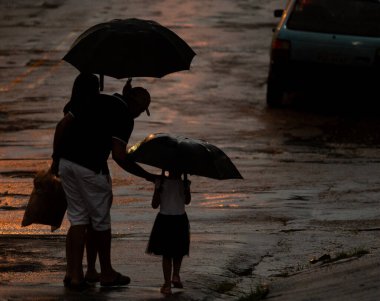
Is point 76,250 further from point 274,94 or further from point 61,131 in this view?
point 274,94

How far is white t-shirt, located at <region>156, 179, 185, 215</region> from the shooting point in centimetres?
854

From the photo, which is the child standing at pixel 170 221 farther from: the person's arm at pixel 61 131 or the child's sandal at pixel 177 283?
the person's arm at pixel 61 131

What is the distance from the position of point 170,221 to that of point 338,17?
1185 cm

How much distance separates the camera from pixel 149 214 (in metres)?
12.1

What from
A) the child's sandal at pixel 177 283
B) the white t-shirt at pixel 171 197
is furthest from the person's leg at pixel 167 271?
the white t-shirt at pixel 171 197

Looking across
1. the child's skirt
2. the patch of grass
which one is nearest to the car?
the patch of grass

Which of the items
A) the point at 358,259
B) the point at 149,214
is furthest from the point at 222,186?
the point at 358,259

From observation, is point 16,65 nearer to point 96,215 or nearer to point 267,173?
point 267,173

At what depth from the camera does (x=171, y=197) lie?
8.54 metres

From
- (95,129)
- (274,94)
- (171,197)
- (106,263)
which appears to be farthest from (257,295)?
(274,94)

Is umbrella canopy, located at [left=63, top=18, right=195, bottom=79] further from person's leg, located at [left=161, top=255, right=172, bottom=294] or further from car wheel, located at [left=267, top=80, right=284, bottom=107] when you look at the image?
car wheel, located at [left=267, top=80, right=284, bottom=107]

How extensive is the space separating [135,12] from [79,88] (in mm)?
23122

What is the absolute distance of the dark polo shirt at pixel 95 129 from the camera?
844 centimetres

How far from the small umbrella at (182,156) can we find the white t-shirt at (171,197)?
258 mm
